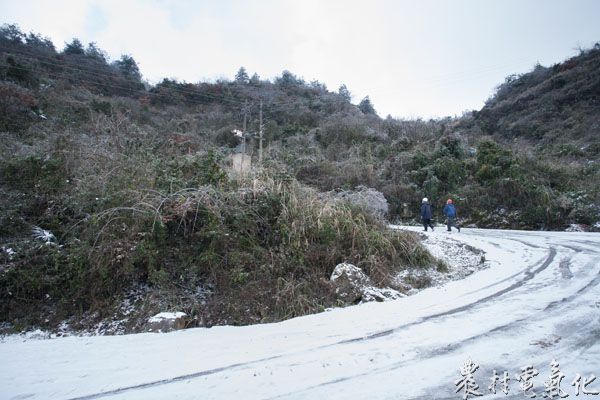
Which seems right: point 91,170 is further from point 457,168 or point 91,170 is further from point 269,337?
point 457,168

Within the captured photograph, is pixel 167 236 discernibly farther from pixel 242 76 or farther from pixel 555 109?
pixel 242 76

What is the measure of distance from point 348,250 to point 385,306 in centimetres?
182

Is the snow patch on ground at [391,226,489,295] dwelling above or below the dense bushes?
below

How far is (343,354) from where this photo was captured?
9.86 feet

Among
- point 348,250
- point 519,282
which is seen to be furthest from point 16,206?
point 519,282

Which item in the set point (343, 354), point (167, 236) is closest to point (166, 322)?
point (167, 236)

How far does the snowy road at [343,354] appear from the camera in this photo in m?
2.48

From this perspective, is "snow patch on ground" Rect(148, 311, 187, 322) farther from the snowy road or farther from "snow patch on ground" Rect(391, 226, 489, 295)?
"snow patch on ground" Rect(391, 226, 489, 295)

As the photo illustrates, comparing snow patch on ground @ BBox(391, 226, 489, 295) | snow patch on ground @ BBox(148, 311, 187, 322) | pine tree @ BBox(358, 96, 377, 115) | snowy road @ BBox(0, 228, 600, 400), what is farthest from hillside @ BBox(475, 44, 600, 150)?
snow patch on ground @ BBox(148, 311, 187, 322)

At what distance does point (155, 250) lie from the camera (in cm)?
493

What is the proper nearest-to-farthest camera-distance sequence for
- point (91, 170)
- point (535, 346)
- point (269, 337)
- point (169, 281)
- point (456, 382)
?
point (456, 382), point (535, 346), point (269, 337), point (169, 281), point (91, 170)

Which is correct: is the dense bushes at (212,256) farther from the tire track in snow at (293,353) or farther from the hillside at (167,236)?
the tire track in snow at (293,353)

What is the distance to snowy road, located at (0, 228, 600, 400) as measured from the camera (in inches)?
97.7

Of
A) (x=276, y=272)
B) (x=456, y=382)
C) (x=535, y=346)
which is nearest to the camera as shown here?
(x=456, y=382)
